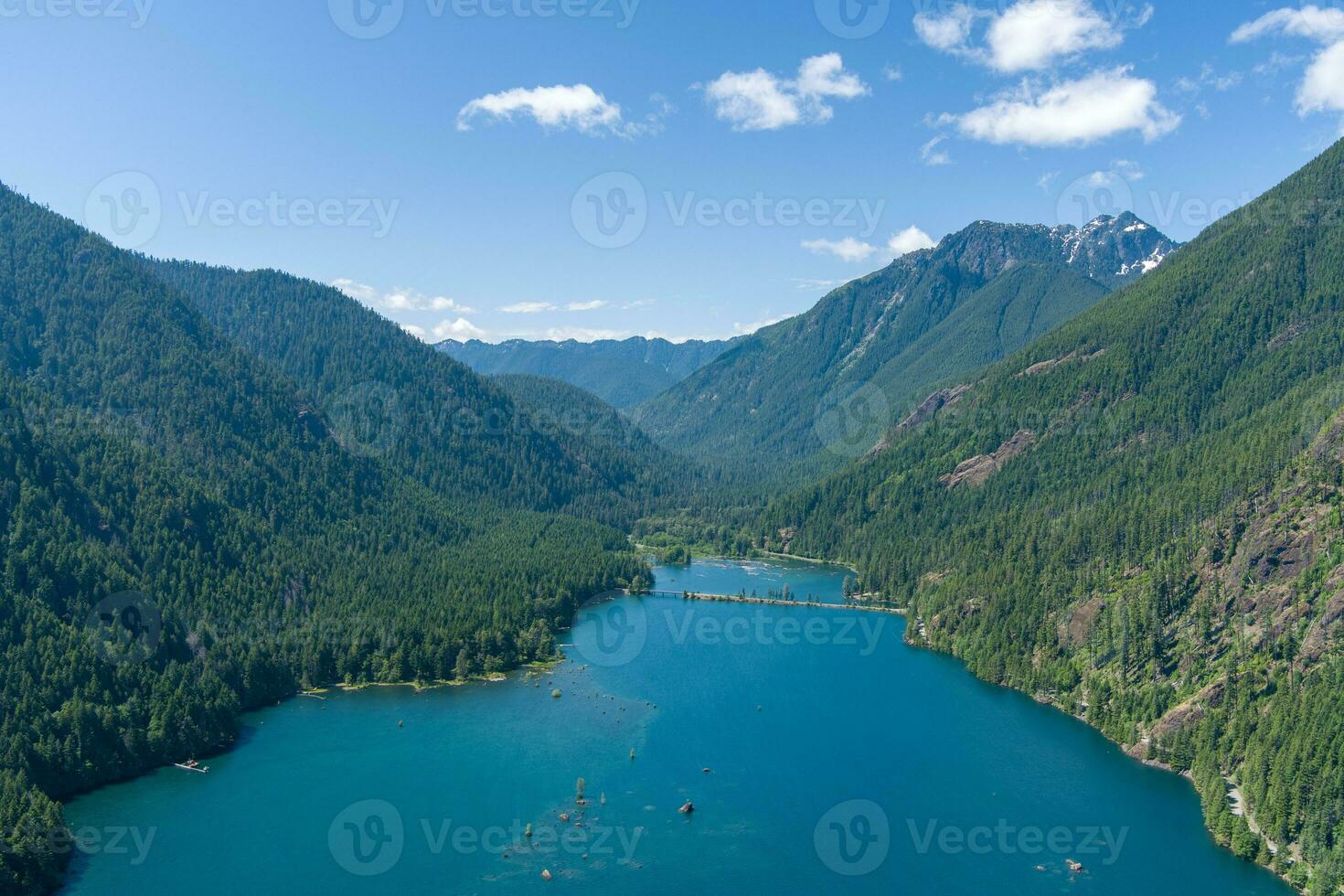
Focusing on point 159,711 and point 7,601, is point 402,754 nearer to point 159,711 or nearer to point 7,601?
point 159,711

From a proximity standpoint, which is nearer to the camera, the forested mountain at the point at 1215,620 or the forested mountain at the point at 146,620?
the forested mountain at the point at 1215,620

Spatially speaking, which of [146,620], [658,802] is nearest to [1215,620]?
[658,802]

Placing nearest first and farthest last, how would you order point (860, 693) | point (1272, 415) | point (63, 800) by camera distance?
point (63, 800) → point (860, 693) → point (1272, 415)

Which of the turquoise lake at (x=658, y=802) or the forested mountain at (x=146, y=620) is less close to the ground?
the forested mountain at (x=146, y=620)

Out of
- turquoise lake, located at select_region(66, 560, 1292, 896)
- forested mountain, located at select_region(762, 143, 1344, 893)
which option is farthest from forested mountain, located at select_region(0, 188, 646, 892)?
forested mountain, located at select_region(762, 143, 1344, 893)

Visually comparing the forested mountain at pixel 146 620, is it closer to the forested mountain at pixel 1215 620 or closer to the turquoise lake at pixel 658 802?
the turquoise lake at pixel 658 802

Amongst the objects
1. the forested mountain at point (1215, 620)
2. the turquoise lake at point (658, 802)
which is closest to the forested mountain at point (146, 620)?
the turquoise lake at point (658, 802)

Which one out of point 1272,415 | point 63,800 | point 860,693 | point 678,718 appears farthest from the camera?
point 1272,415

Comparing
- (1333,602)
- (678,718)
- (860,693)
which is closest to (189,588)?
(678,718)
